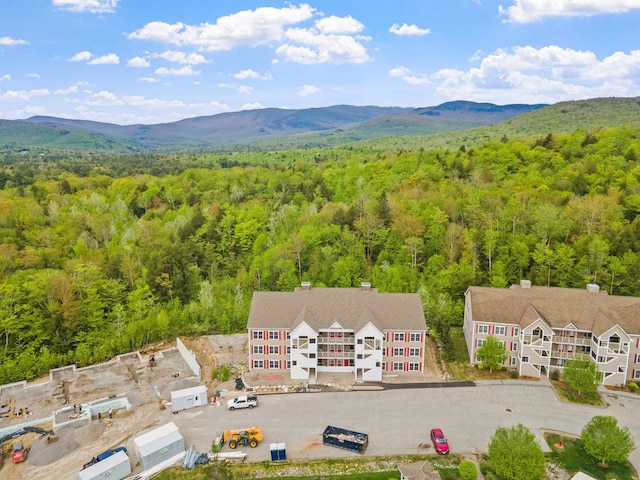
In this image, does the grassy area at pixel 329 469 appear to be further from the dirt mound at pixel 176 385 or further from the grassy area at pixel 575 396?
the grassy area at pixel 575 396

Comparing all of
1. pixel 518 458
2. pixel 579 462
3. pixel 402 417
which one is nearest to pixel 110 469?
pixel 402 417

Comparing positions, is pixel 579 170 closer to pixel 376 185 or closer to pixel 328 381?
pixel 376 185

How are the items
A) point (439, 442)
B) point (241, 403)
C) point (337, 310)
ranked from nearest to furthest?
1. point (439, 442)
2. point (241, 403)
3. point (337, 310)

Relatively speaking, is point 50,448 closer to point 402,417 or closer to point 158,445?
point 158,445

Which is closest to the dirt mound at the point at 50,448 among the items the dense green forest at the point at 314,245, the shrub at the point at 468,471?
the dense green forest at the point at 314,245

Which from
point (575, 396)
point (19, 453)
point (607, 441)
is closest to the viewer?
point (607, 441)

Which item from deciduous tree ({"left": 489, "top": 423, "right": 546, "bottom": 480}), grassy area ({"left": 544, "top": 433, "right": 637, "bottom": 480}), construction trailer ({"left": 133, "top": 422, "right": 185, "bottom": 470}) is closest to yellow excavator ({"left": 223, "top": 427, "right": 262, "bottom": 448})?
construction trailer ({"left": 133, "top": 422, "right": 185, "bottom": 470})
